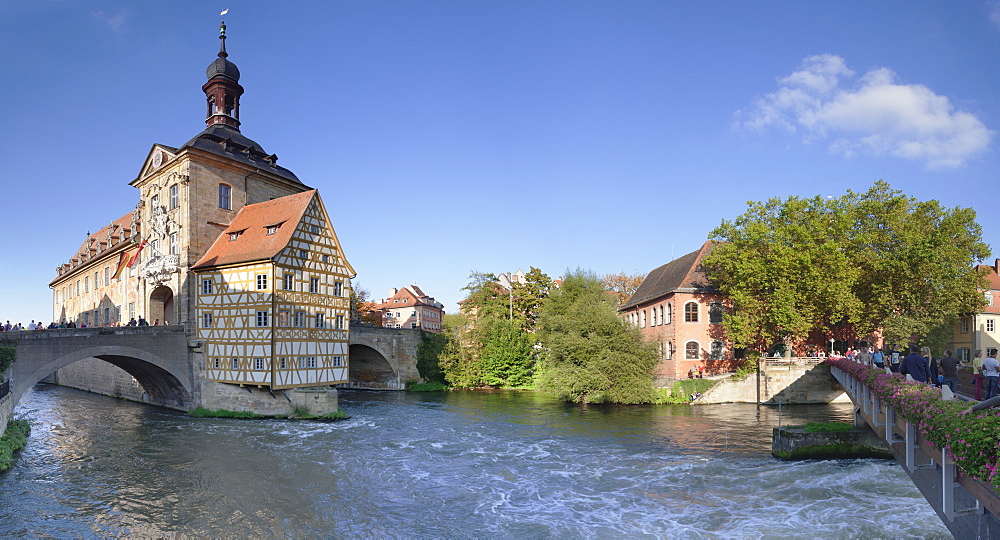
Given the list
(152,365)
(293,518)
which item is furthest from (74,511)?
(152,365)

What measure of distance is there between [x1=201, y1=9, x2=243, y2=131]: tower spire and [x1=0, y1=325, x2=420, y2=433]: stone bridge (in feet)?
43.5

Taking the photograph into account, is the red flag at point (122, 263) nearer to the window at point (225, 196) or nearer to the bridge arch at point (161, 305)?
the bridge arch at point (161, 305)

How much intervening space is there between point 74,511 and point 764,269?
30.5m

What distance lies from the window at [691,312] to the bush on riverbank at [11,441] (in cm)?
3272

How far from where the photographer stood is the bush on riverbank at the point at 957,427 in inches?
231

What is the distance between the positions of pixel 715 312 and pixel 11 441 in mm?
34411

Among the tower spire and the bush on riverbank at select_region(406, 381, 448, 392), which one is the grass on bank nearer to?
the bush on riverbank at select_region(406, 381, 448, 392)

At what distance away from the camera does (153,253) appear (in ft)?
102

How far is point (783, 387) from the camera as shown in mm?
34156

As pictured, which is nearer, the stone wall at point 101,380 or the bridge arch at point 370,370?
the stone wall at point 101,380

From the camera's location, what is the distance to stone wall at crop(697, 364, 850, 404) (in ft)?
112

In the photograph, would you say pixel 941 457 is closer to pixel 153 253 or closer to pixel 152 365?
pixel 152 365

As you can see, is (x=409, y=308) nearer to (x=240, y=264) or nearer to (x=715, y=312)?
(x=715, y=312)

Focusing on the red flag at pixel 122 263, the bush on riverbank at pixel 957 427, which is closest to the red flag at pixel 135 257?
the red flag at pixel 122 263
